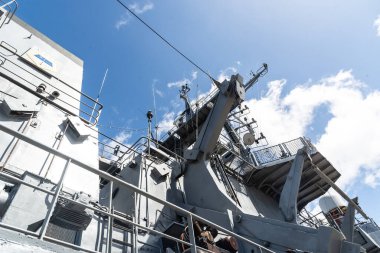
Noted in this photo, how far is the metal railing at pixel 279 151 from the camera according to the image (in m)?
11.4

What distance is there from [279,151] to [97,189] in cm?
850

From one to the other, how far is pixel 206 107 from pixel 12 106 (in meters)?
9.46

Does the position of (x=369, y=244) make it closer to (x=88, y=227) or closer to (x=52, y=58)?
(x=88, y=227)

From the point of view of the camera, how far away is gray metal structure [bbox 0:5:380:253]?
2957 millimetres

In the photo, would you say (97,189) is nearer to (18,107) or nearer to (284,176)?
(18,107)

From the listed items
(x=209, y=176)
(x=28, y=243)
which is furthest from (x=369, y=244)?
(x=28, y=243)

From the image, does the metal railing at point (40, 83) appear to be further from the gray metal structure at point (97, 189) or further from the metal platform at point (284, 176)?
the metal platform at point (284, 176)

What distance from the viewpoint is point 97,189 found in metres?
4.71

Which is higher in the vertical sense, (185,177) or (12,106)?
(185,177)

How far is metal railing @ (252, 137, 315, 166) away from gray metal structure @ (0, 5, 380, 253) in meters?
0.51

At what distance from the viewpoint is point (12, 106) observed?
4559mm

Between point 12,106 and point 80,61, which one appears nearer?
point 12,106

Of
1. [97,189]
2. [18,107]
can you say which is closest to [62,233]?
[97,189]

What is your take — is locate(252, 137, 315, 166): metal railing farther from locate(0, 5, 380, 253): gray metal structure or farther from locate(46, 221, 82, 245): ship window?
locate(46, 221, 82, 245): ship window
